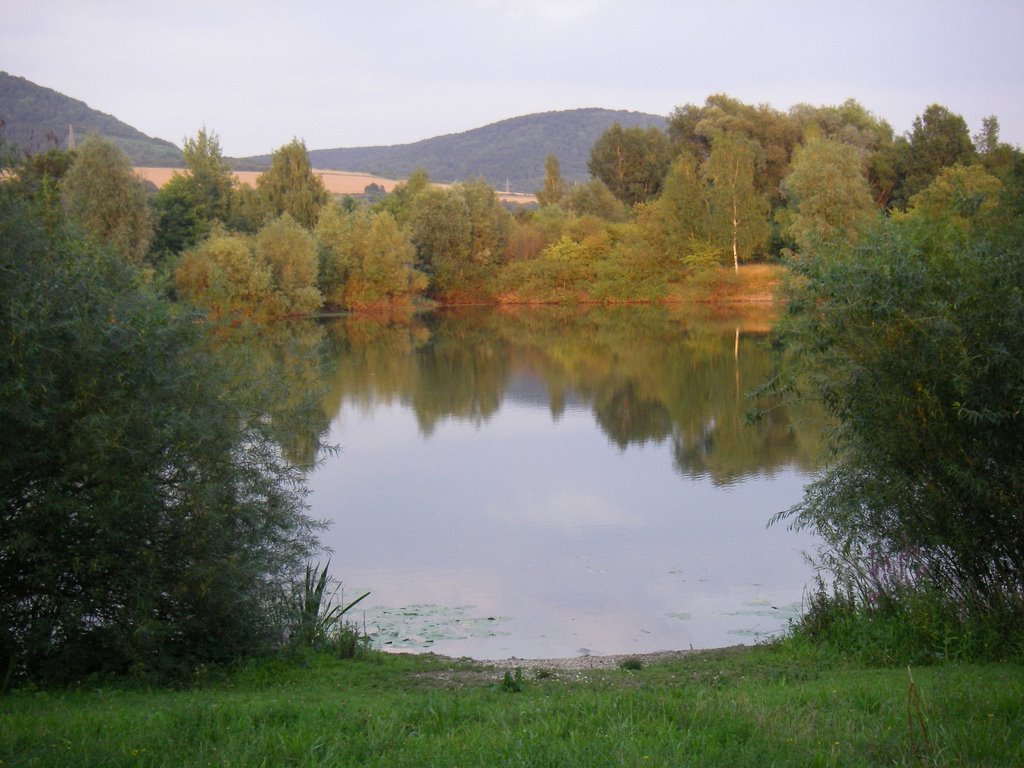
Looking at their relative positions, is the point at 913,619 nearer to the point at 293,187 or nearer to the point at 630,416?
the point at 630,416

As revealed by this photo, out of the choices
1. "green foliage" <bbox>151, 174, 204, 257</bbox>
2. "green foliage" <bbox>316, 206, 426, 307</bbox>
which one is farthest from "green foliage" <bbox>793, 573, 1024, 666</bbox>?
"green foliage" <bbox>316, 206, 426, 307</bbox>

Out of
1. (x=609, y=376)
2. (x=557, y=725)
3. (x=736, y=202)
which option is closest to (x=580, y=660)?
(x=557, y=725)

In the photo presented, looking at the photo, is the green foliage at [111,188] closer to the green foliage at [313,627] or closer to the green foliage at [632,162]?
the green foliage at [313,627]

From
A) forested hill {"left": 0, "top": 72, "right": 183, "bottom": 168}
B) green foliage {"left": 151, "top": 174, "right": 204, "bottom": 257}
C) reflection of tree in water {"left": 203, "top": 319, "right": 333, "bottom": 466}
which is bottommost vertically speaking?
reflection of tree in water {"left": 203, "top": 319, "right": 333, "bottom": 466}

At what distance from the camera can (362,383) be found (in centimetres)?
2989

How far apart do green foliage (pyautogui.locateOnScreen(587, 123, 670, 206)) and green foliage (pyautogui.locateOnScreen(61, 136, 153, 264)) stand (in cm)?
4155

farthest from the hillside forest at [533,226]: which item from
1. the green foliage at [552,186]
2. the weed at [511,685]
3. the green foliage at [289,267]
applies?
the weed at [511,685]

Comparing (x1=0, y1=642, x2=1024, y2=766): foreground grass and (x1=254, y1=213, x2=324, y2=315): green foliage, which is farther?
(x1=254, y1=213, x2=324, y2=315): green foliage

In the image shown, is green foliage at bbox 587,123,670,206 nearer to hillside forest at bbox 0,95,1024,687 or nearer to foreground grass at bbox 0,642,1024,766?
hillside forest at bbox 0,95,1024,687

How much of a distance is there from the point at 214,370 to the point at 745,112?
63.2 metres

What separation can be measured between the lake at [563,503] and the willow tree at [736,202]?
76.2ft

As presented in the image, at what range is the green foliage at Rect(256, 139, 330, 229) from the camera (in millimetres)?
65375

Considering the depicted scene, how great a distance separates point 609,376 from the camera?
101 feet

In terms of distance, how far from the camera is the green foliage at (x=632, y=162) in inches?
2995
